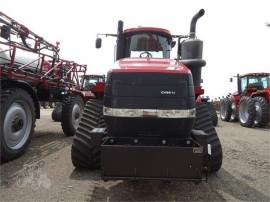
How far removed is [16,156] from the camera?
21.5 feet

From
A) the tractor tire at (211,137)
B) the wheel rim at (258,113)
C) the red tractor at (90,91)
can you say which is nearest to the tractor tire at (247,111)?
the wheel rim at (258,113)

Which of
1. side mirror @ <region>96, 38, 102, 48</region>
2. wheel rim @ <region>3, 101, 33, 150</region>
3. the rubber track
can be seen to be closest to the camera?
wheel rim @ <region>3, 101, 33, 150</region>

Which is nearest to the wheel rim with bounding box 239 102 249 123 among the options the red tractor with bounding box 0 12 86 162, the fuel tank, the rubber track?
the rubber track

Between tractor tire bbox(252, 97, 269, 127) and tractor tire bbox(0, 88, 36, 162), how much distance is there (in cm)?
980

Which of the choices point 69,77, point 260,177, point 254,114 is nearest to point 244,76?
point 254,114

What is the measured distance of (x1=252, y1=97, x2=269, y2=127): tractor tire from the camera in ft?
46.1

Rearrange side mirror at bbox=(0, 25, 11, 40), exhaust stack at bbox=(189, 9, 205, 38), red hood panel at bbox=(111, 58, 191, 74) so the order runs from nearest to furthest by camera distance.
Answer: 1. red hood panel at bbox=(111, 58, 191, 74)
2. exhaust stack at bbox=(189, 9, 205, 38)
3. side mirror at bbox=(0, 25, 11, 40)

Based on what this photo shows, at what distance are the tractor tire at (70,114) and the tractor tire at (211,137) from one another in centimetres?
442

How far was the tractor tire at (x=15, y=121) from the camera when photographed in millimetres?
6211

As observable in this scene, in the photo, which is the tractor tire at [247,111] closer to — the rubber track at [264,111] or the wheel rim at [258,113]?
the wheel rim at [258,113]

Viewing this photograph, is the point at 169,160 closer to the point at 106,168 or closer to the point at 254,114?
the point at 106,168

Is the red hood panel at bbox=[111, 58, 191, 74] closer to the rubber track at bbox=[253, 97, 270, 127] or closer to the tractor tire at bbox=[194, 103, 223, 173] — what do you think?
the tractor tire at bbox=[194, 103, 223, 173]

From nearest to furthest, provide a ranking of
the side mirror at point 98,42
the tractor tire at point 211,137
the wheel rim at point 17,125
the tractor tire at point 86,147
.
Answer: the tractor tire at point 86,147
the tractor tire at point 211,137
the wheel rim at point 17,125
the side mirror at point 98,42

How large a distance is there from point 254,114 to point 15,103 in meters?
10.4
